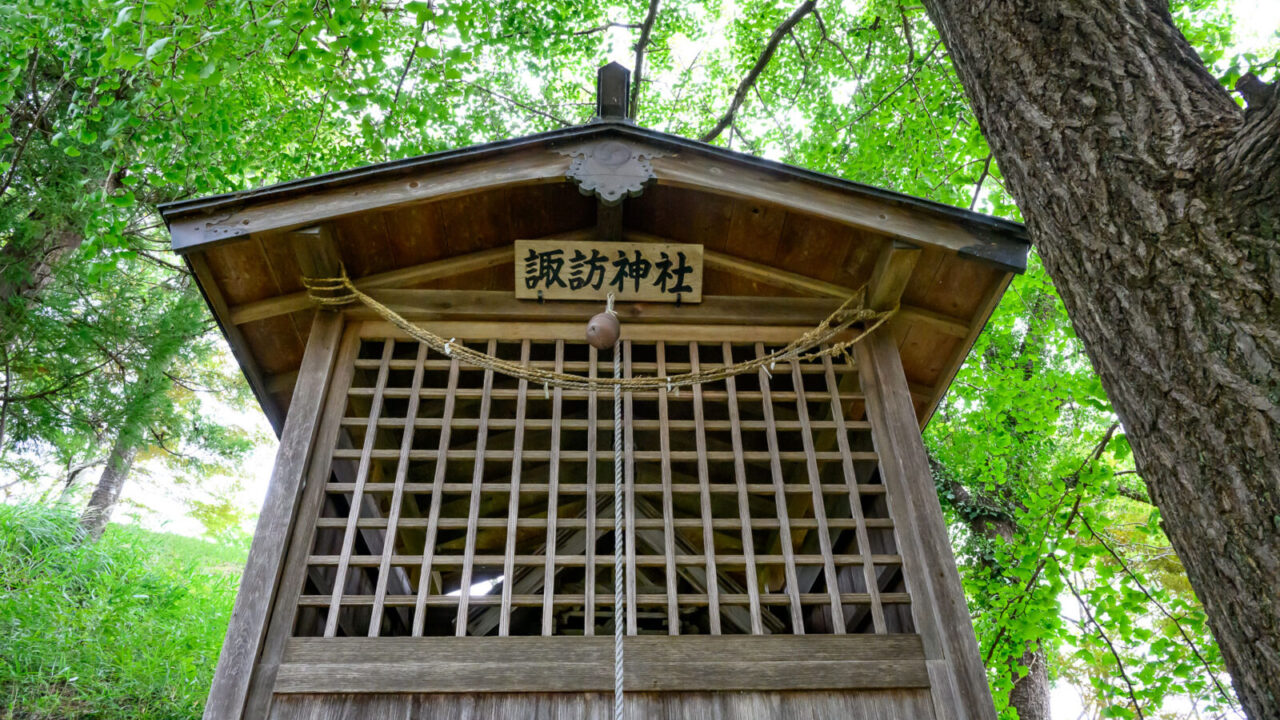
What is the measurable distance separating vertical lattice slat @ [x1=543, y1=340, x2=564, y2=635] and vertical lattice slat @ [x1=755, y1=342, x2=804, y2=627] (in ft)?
3.70

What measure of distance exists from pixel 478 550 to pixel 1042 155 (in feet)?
17.4

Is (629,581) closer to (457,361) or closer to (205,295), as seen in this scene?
(457,361)

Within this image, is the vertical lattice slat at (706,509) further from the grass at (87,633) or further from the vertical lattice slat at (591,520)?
the grass at (87,633)

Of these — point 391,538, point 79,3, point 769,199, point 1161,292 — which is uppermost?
point 79,3

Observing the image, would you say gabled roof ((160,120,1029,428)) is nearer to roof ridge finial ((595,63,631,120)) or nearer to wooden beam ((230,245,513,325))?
wooden beam ((230,245,513,325))

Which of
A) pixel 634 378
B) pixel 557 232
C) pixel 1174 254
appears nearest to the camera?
pixel 1174 254

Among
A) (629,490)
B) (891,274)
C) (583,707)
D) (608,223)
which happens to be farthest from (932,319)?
(583,707)

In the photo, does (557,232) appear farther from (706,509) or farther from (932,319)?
(932,319)

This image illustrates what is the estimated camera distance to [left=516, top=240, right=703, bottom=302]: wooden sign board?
188 inches

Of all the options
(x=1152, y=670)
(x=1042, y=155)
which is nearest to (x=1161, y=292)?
(x=1042, y=155)

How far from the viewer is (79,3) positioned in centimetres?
611

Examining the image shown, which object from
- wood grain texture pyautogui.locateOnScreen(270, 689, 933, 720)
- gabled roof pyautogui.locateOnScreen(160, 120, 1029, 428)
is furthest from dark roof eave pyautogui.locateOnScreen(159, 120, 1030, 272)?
wood grain texture pyautogui.locateOnScreen(270, 689, 933, 720)

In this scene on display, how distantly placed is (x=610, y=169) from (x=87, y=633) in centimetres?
754

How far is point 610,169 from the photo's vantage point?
4430 millimetres
